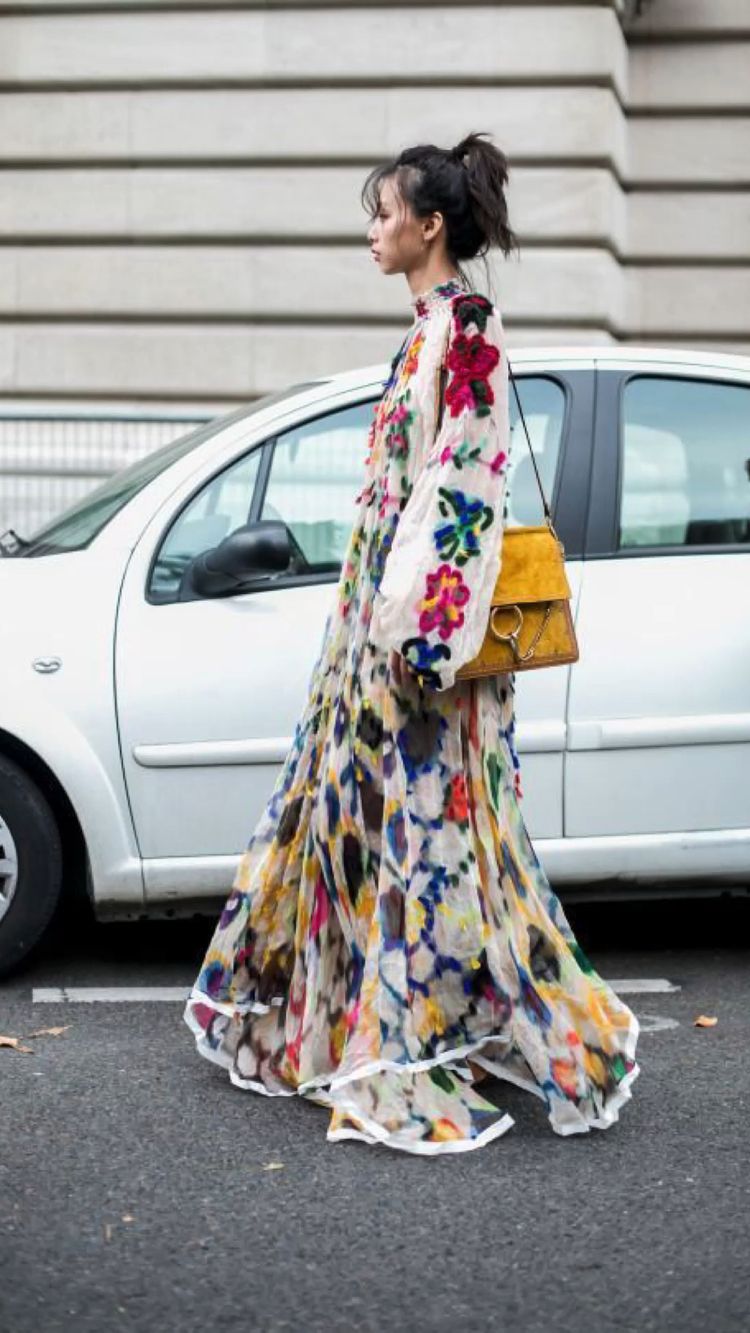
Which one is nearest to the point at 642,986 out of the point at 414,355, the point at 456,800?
the point at 456,800

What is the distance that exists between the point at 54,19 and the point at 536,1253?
11374 millimetres

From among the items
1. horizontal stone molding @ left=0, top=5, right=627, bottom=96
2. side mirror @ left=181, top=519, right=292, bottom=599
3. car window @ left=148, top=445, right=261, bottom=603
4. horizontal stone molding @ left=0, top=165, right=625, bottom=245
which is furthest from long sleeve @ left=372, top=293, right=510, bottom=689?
horizontal stone molding @ left=0, top=5, right=627, bottom=96

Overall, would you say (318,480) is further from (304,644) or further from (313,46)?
(313,46)

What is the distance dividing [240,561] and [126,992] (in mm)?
1117

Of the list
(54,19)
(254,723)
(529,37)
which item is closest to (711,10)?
(529,37)

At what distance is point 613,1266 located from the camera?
3170 millimetres

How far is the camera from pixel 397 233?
3.87 m

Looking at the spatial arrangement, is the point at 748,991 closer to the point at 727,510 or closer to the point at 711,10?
the point at 727,510

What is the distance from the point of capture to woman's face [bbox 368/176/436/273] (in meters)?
3.86

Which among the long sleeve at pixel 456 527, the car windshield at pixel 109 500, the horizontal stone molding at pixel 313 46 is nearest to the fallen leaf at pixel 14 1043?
the car windshield at pixel 109 500

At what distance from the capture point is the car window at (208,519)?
516cm

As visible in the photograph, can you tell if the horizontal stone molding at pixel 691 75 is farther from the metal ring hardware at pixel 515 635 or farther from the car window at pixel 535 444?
the metal ring hardware at pixel 515 635

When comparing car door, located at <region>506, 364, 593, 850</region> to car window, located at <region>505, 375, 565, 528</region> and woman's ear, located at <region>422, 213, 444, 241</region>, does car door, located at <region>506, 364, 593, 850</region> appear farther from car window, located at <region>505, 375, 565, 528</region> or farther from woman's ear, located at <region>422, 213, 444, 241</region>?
woman's ear, located at <region>422, 213, 444, 241</region>

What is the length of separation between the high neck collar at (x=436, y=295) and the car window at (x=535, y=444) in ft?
4.69
